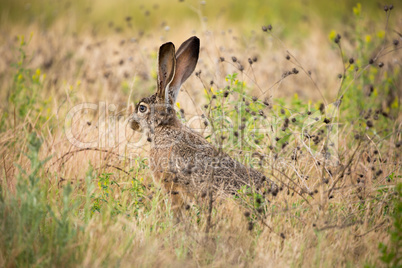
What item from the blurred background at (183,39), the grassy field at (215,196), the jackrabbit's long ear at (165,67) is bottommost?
the grassy field at (215,196)

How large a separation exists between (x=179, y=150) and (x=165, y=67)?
3.57 feet

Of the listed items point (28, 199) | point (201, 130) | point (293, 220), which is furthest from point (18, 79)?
point (293, 220)

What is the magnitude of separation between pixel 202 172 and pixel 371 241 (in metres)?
1.64

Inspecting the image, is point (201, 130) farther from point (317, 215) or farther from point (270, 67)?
point (270, 67)

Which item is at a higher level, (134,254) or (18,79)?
(18,79)

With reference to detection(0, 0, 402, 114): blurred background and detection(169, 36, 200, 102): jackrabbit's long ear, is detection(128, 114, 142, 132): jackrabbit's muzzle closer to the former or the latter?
detection(169, 36, 200, 102): jackrabbit's long ear

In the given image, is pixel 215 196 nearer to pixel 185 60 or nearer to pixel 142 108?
pixel 142 108

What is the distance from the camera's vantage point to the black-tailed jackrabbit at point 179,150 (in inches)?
160

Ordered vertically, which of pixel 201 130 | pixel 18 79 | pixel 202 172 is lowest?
pixel 202 172

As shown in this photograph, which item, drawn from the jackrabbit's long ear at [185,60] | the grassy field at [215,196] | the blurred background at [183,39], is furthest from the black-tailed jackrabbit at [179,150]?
the blurred background at [183,39]

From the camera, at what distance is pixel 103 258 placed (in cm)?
313

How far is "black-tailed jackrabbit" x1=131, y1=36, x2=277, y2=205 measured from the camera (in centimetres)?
406

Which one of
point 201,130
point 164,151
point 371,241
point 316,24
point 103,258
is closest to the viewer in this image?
point 103,258

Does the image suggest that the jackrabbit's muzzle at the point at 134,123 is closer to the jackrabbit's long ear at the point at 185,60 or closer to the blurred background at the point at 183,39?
the jackrabbit's long ear at the point at 185,60
